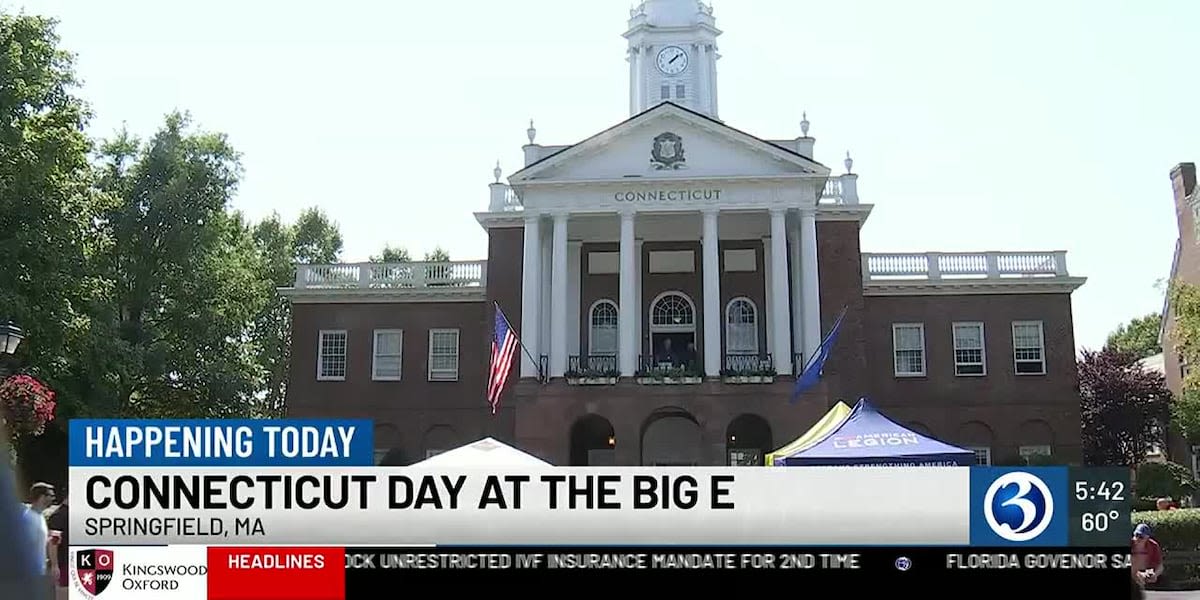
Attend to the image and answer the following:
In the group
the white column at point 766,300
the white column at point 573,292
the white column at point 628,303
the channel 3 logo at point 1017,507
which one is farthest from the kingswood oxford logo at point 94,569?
the white column at point 766,300

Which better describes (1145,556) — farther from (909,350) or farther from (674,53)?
(674,53)

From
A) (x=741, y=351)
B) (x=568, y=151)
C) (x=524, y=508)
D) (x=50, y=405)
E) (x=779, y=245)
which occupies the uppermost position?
(x=568, y=151)

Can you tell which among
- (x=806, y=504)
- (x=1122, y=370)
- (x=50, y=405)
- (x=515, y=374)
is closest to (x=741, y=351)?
(x=515, y=374)

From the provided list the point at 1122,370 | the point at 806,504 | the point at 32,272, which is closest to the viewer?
the point at 806,504

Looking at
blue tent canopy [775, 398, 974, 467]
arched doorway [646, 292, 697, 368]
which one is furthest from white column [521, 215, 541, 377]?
blue tent canopy [775, 398, 974, 467]

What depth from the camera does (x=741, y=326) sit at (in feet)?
130

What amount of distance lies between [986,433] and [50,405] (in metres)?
32.1

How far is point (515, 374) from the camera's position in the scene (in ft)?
126

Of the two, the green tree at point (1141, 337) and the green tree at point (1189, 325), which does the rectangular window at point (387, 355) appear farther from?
the green tree at point (1141, 337)

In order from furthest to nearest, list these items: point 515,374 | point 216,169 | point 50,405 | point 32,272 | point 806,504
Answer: point 216,169 → point 515,374 → point 32,272 → point 50,405 → point 806,504

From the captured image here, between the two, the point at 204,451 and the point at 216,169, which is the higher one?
the point at 216,169

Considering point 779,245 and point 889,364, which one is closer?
point 779,245

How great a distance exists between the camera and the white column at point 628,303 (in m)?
35.1

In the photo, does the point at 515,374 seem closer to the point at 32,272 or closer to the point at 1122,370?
the point at 32,272
